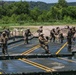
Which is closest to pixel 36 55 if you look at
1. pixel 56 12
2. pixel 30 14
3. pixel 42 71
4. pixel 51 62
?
pixel 51 62

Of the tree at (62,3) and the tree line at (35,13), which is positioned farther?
the tree at (62,3)

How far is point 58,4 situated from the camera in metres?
116

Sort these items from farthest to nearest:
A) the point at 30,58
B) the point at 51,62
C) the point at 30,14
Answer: the point at 30,14
the point at 30,58
the point at 51,62

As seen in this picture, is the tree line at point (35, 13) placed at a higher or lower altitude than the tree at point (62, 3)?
lower

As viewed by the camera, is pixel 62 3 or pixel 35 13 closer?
pixel 35 13

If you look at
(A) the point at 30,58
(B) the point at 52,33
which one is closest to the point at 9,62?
(A) the point at 30,58

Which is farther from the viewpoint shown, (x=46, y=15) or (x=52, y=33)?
(x=46, y=15)

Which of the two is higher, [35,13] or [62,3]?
[62,3]

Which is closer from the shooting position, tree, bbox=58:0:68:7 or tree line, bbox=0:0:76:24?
A: tree line, bbox=0:0:76:24

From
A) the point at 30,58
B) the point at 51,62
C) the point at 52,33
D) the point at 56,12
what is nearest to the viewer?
the point at 51,62

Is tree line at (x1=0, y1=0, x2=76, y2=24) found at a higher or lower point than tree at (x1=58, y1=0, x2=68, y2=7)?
lower

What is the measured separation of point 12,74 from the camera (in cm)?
1998

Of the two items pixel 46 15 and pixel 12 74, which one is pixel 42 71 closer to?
pixel 12 74

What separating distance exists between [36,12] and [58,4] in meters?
7.76
